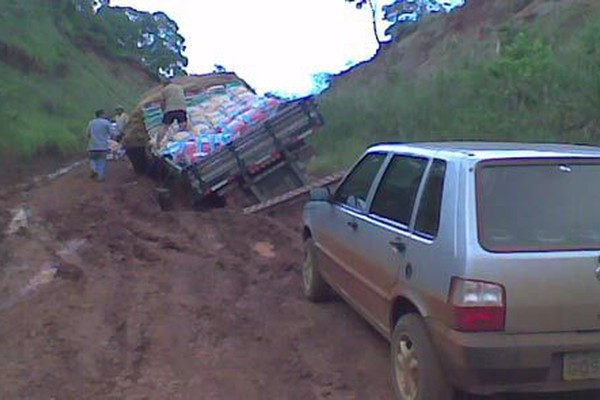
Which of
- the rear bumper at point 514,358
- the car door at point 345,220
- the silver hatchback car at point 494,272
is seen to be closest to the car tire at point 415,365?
the silver hatchback car at point 494,272

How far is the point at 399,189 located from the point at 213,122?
1025 centimetres

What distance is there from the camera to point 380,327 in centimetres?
635

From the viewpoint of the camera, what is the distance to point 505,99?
16797 mm

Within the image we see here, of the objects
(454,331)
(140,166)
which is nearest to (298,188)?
(140,166)

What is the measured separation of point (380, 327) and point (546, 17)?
89.6 feet

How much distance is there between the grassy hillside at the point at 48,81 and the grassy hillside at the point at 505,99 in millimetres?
8819

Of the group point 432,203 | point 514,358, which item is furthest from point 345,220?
point 514,358

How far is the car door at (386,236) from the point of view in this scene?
19.3 ft

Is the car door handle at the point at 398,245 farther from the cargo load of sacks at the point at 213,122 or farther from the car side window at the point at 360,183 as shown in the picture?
the cargo load of sacks at the point at 213,122

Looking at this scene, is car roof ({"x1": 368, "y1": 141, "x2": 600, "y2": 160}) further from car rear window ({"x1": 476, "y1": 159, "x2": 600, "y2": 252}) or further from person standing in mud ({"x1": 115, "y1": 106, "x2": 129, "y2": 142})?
person standing in mud ({"x1": 115, "y1": 106, "x2": 129, "y2": 142})

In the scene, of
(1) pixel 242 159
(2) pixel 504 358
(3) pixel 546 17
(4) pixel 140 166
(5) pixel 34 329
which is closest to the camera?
(2) pixel 504 358

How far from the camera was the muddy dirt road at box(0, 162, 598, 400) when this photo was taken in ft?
21.1

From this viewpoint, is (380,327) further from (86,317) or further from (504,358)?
(86,317)

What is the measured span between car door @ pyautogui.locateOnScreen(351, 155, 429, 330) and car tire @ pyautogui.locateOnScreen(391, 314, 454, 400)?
0.33m
